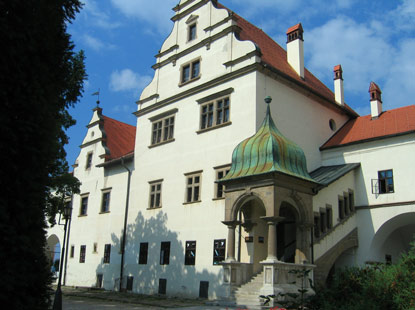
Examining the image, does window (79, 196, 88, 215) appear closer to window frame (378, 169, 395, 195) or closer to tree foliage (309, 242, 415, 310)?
window frame (378, 169, 395, 195)

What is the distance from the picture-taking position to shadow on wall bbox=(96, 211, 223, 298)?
67.4 feet

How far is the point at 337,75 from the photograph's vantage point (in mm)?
28031

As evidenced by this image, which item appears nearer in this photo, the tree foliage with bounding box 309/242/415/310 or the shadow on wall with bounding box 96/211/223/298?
the tree foliage with bounding box 309/242/415/310

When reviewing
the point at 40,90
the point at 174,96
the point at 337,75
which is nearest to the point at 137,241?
the point at 174,96

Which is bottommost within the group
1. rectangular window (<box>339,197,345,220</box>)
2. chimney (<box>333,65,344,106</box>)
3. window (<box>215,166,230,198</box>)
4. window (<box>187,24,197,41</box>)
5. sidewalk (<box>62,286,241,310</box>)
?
sidewalk (<box>62,286,241,310</box>)

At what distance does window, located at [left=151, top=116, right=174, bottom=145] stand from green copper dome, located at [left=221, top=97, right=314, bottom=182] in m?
7.47

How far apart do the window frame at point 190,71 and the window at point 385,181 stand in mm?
10082

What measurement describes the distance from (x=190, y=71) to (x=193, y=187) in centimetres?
619

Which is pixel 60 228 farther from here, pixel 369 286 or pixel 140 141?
pixel 369 286

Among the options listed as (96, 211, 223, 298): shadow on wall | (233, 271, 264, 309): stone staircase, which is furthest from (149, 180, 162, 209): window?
(233, 271, 264, 309): stone staircase

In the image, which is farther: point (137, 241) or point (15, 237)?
point (137, 241)

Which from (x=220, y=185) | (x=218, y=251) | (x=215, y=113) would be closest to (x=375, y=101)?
(x=215, y=113)

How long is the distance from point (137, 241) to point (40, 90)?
1861 centimetres

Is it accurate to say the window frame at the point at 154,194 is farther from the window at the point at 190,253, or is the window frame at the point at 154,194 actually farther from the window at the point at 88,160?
the window at the point at 88,160
